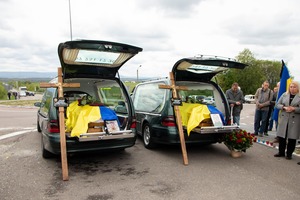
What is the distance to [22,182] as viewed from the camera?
4.25m

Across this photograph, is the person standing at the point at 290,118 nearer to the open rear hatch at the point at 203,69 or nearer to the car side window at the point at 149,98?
the open rear hatch at the point at 203,69

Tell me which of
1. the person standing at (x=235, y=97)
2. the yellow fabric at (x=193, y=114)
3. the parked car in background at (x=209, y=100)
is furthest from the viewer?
the person standing at (x=235, y=97)

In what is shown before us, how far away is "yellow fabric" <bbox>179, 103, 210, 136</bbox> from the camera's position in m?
5.52

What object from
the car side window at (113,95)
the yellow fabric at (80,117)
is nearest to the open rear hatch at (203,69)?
the car side window at (113,95)

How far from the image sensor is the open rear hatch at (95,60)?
4.44 meters

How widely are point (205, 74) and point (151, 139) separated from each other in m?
2.11

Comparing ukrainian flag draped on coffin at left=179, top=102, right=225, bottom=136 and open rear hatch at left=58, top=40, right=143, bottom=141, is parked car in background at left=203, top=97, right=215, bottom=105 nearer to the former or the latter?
ukrainian flag draped on coffin at left=179, top=102, right=225, bottom=136

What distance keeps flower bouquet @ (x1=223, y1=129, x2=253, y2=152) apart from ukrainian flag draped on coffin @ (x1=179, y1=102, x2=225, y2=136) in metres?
0.65

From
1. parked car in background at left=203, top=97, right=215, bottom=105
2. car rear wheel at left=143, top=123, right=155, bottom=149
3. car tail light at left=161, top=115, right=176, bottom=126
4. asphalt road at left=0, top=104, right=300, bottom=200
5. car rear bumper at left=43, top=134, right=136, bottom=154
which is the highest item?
parked car in background at left=203, top=97, right=215, bottom=105

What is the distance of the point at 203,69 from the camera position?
6.16 meters

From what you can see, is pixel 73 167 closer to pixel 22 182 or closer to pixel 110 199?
pixel 22 182

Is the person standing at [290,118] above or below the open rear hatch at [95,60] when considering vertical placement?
below

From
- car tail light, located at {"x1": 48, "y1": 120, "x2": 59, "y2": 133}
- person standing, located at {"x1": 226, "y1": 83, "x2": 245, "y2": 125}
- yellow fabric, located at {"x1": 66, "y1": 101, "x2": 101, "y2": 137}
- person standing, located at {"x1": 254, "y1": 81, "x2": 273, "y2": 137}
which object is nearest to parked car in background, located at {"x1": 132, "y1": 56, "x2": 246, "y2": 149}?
yellow fabric, located at {"x1": 66, "y1": 101, "x2": 101, "y2": 137}

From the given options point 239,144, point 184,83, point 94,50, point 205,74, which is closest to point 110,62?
point 94,50
